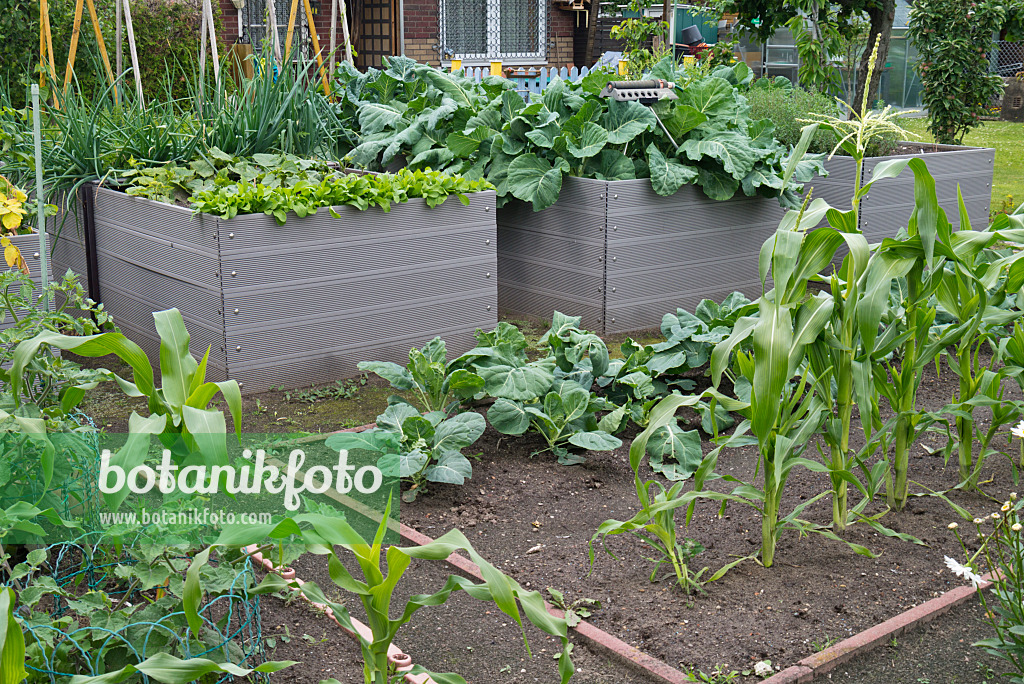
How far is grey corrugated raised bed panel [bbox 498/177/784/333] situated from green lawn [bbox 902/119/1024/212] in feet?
14.1

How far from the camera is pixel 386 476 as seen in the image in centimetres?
352

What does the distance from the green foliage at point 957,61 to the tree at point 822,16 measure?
49cm

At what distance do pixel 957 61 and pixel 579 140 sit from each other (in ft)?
17.3

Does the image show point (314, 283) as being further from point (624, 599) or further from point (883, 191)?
point (883, 191)

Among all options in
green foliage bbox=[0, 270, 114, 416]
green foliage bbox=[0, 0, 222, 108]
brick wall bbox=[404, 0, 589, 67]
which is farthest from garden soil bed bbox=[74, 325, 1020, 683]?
brick wall bbox=[404, 0, 589, 67]

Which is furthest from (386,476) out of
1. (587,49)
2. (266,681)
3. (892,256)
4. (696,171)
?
(587,49)

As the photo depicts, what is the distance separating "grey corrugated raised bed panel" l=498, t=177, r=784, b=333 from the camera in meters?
5.54

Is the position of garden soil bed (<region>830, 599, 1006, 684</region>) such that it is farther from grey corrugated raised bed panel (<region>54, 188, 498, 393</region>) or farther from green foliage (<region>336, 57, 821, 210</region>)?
green foliage (<region>336, 57, 821, 210</region>)

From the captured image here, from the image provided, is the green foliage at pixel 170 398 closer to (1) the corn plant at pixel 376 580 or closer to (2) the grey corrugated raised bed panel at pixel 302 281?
(1) the corn plant at pixel 376 580

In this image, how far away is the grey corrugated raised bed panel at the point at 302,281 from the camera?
452 cm

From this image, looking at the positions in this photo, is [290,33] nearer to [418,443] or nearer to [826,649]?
[418,443]

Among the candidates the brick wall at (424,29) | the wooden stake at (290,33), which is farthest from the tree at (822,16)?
the brick wall at (424,29)

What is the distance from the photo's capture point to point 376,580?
208cm

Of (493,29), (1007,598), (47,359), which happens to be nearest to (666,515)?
(1007,598)
